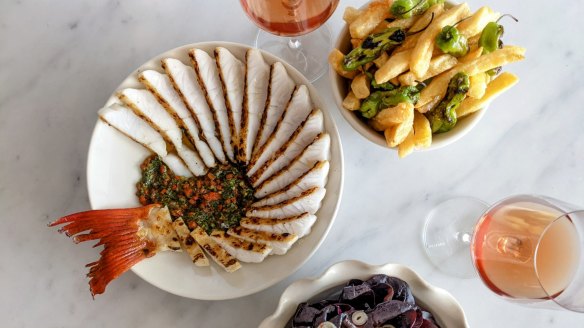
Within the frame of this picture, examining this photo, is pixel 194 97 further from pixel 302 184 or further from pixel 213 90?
pixel 302 184

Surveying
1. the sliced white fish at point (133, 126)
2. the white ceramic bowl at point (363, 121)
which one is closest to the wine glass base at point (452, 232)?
the white ceramic bowl at point (363, 121)

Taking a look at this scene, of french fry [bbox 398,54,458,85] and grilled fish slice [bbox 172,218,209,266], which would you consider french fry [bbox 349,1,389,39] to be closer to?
french fry [bbox 398,54,458,85]

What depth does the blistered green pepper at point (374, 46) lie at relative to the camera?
5.82ft

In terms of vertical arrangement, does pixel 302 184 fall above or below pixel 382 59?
below

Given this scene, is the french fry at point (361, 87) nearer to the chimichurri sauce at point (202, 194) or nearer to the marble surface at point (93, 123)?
the marble surface at point (93, 123)

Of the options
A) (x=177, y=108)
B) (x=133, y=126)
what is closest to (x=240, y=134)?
(x=177, y=108)

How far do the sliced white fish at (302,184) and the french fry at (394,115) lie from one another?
0.24m

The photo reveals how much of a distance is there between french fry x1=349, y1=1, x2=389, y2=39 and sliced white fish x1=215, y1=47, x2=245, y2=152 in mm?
430

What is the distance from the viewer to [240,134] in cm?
207

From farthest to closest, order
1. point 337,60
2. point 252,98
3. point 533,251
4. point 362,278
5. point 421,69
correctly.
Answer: point 252,98 → point 362,278 → point 337,60 → point 421,69 → point 533,251

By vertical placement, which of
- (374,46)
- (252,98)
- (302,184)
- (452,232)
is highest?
(374,46)

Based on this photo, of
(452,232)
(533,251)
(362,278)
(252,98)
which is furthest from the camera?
(452,232)

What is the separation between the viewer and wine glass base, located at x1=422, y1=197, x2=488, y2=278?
2.17 m

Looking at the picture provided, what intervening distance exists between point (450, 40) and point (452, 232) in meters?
0.76
